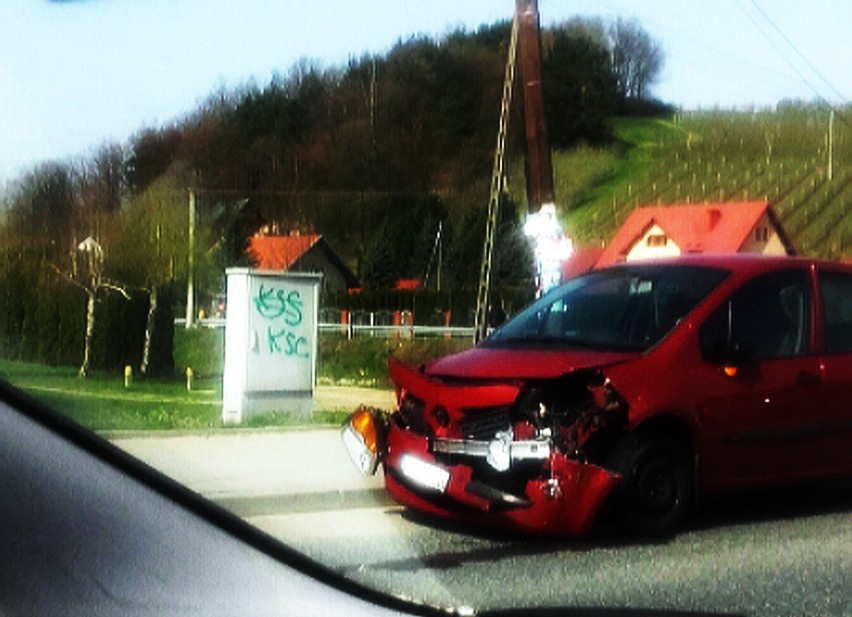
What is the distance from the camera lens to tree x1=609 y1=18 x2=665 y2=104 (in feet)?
5.04

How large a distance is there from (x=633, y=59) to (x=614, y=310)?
13.6 inches

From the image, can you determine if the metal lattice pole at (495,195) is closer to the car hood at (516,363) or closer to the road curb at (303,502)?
the car hood at (516,363)

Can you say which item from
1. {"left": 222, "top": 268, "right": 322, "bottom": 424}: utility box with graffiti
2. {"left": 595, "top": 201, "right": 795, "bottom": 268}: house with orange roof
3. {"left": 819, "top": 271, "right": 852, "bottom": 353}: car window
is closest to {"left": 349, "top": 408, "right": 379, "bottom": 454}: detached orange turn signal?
{"left": 222, "top": 268, "right": 322, "bottom": 424}: utility box with graffiti

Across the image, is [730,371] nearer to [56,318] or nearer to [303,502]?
[303,502]

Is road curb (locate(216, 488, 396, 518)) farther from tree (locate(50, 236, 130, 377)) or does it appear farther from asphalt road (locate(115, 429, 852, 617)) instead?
tree (locate(50, 236, 130, 377))

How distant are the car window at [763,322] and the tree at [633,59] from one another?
32 cm

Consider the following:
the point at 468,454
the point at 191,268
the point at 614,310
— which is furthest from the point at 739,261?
the point at 191,268

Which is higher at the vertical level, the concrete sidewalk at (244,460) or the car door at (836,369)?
the car door at (836,369)

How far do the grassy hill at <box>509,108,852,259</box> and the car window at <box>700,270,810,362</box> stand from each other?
0.30ft

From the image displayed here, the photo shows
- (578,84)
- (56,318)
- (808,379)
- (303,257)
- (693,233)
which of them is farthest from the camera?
(808,379)

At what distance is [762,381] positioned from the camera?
1.92 metres

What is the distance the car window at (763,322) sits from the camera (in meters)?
1.78

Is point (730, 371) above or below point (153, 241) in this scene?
below

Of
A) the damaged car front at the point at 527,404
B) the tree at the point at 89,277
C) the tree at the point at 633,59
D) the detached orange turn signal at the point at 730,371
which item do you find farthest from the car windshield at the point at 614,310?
the tree at the point at 89,277
